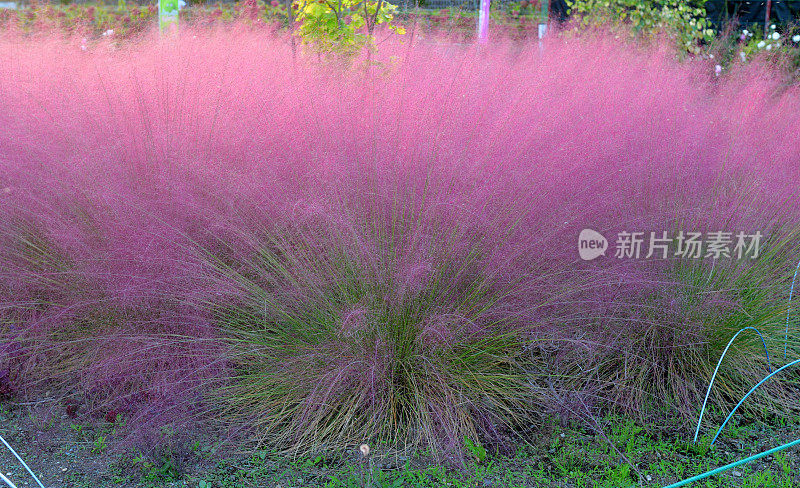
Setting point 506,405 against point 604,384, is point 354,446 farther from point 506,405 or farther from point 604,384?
point 604,384

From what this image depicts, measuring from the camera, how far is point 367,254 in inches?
84.4

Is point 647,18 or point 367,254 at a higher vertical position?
point 647,18

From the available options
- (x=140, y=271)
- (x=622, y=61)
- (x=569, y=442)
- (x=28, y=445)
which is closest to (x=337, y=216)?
(x=140, y=271)

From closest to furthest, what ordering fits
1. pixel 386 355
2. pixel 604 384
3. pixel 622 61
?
pixel 386 355
pixel 604 384
pixel 622 61

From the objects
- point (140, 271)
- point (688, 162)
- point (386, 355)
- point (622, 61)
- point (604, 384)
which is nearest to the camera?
point (386, 355)

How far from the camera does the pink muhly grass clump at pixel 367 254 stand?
2158 millimetres

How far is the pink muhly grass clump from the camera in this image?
2.16 m

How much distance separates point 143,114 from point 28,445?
1.30 meters

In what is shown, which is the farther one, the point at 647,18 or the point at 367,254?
the point at 647,18

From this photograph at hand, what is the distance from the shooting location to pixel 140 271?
2.24 m

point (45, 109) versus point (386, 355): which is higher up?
point (45, 109)

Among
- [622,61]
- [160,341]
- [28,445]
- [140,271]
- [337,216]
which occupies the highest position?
[622,61]

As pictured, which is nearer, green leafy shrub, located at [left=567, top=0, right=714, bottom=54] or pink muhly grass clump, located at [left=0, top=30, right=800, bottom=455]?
pink muhly grass clump, located at [left=0, top=30, right=800, bottom=455]

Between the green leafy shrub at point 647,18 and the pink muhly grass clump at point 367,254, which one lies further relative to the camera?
the green leafy shrub at point 647,18
